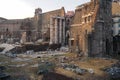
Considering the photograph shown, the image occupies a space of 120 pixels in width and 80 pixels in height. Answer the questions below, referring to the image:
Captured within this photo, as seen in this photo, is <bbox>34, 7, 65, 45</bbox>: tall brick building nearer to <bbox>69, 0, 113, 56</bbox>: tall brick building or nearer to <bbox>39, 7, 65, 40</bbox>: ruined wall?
<bbox>39, 7, 65, 40</bbox>: ruined wall

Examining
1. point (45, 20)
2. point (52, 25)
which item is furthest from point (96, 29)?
point (45, 20)

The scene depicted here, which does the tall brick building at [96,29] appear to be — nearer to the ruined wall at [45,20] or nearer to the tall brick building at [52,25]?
the tall brick building at [52,25]

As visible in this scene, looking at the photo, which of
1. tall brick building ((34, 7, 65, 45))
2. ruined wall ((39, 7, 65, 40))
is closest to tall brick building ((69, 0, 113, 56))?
tall brick building ((34, 7, 65, 45))

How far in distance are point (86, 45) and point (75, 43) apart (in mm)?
8152

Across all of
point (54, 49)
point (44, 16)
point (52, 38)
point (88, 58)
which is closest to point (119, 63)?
point (88, 58)

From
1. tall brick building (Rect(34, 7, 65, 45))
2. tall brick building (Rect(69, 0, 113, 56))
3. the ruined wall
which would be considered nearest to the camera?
tall brick building (Rect(69, 0, 113, 56))

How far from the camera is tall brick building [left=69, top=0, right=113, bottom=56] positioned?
146 ft

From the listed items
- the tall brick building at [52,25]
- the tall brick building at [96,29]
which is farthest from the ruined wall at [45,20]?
the tall brick building at [96,29]

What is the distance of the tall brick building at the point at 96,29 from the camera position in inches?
1747

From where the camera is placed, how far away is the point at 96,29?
45.1m

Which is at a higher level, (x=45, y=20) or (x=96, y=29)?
(x=45, y=20)

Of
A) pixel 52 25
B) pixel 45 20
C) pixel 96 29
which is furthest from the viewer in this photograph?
pixel 45 20

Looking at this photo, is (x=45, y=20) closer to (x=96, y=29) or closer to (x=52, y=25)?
(x=52, y=25)

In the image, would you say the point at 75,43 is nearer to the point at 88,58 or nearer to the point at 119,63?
the point at 88,58
